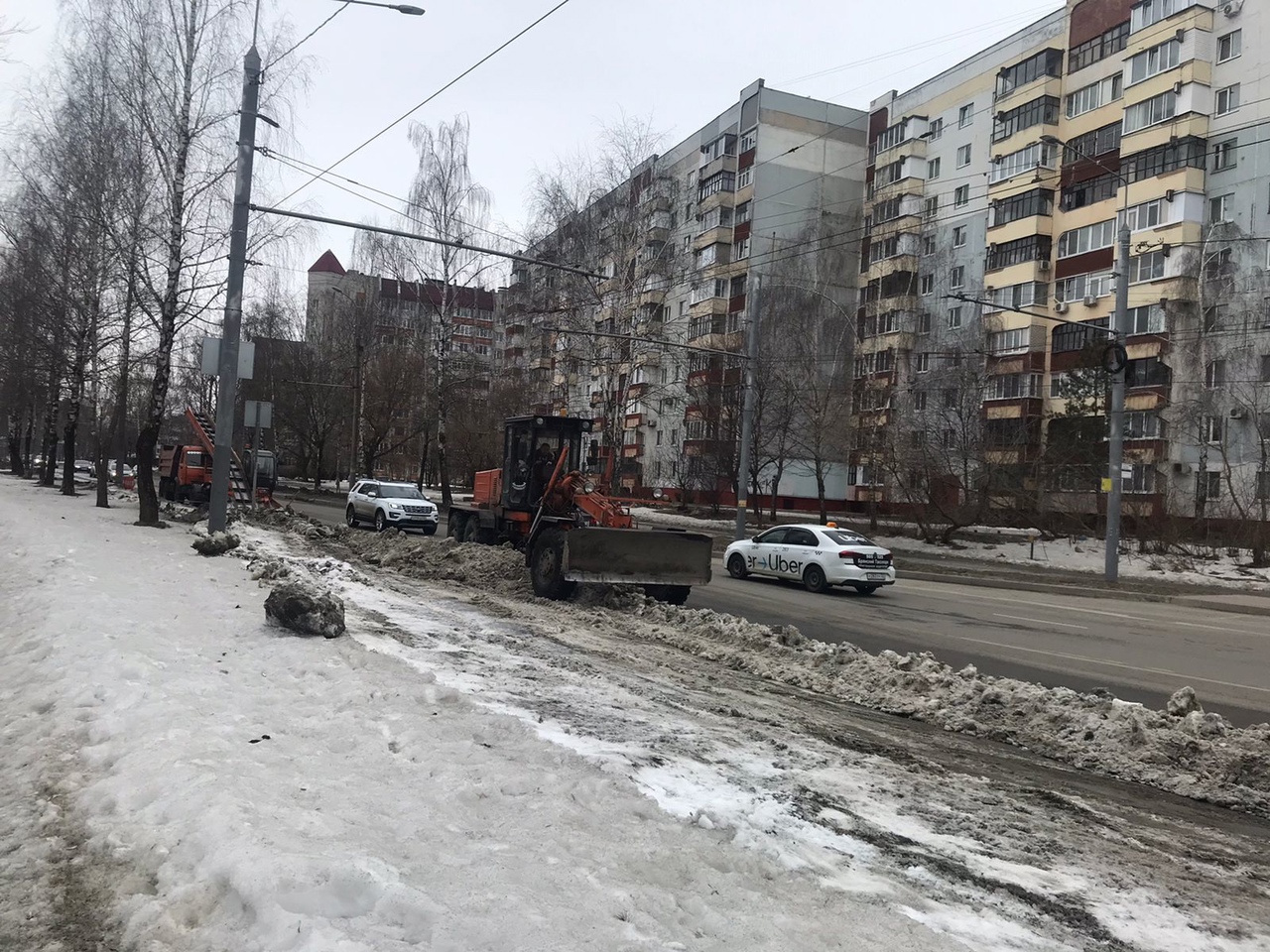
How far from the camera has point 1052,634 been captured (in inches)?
537

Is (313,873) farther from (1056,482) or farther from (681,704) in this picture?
(1056,482)

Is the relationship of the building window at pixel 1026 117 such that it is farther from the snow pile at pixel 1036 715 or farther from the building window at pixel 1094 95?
the snow pile at pixel 1036 715

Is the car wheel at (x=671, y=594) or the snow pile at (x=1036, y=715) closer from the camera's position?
the snow pile at (x=1036, y=715)

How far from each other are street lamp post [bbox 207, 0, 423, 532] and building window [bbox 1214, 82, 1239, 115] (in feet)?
132

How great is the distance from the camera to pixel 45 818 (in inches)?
171

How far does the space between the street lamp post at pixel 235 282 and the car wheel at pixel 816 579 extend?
11.4 metres

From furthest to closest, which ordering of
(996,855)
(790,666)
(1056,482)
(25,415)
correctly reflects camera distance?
(25,415) → (1056,482) → (790,666) → (996,855)

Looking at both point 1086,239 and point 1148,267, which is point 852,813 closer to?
point 1148,267

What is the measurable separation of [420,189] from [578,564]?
3225 cm

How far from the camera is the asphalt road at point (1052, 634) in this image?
1002 cm

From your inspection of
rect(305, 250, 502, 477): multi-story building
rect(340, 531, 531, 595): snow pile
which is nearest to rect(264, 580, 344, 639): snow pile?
rect(340, 531, 531, 595): snow pile

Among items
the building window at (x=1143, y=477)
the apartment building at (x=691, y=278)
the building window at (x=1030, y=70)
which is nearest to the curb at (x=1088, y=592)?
the apartment building at (x=691, y=278)

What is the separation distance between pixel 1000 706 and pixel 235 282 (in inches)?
614

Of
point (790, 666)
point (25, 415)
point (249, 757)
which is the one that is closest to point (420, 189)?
point (25, 415)
